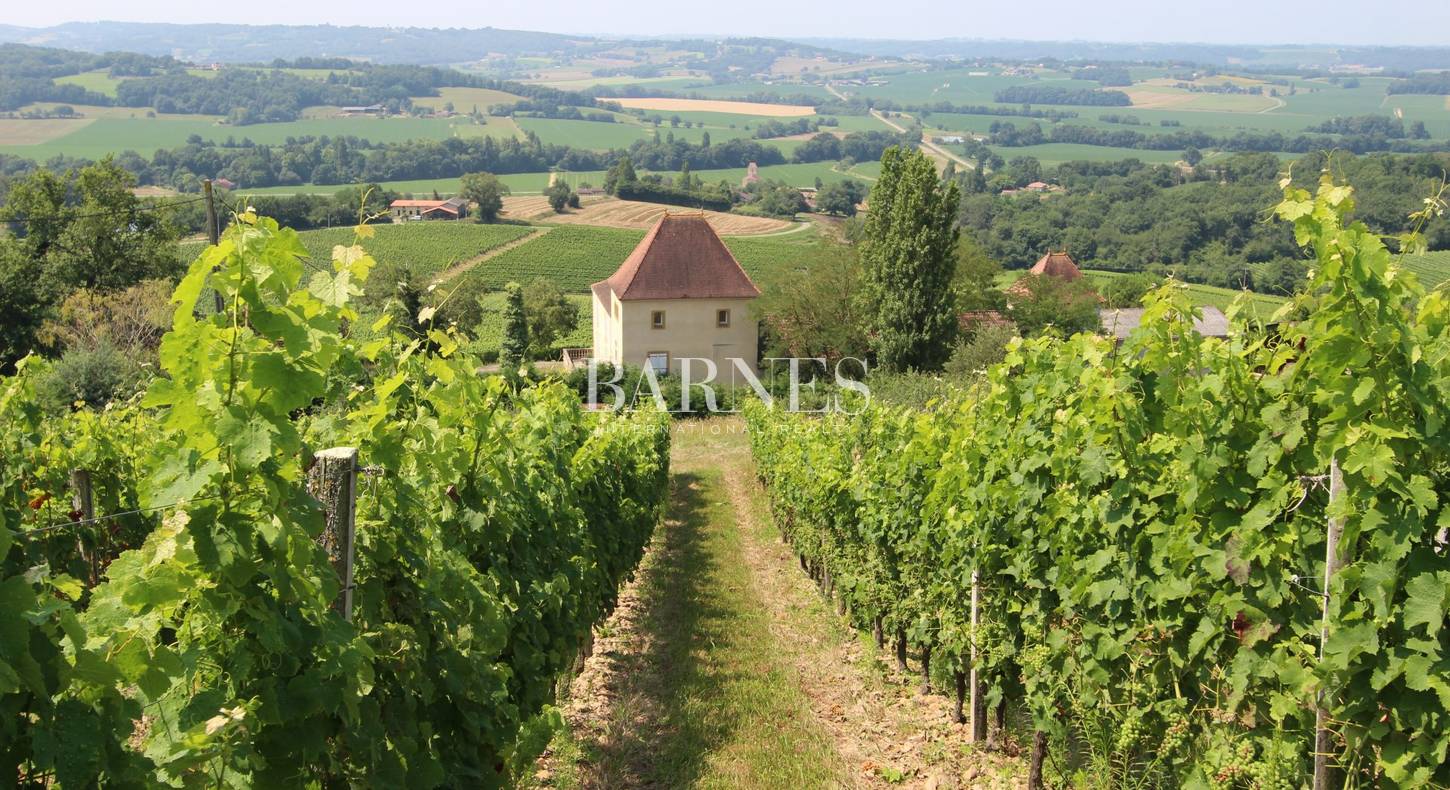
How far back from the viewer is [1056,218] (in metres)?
75.1

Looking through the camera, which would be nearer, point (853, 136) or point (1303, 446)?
point (1303, 446)

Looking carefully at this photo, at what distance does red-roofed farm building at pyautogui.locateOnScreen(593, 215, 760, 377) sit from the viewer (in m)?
36.8

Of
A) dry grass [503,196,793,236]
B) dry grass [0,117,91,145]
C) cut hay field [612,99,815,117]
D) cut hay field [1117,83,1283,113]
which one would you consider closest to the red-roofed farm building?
dry grass [503,196,793,236]

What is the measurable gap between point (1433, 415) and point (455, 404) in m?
3.35

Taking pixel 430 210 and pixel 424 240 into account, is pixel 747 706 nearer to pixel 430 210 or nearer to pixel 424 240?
pixel 424 240

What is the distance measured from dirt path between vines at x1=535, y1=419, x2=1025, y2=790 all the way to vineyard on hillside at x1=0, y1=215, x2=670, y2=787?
1.23 meters

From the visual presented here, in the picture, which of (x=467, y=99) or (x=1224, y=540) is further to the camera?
(x=467, y=99)

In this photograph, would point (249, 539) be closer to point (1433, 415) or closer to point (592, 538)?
point (1433, 415)

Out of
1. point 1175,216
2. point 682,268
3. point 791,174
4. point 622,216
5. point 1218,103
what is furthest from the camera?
point 1218,103

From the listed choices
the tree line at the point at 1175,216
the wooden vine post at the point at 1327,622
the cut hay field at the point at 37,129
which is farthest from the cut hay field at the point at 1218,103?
the wooden vine post at the point at 1327,622

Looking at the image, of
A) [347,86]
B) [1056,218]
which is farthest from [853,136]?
[347,86]

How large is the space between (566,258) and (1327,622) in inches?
2363

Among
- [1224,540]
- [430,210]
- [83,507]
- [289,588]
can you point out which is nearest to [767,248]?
[430,210]

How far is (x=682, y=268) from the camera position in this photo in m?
37.7
